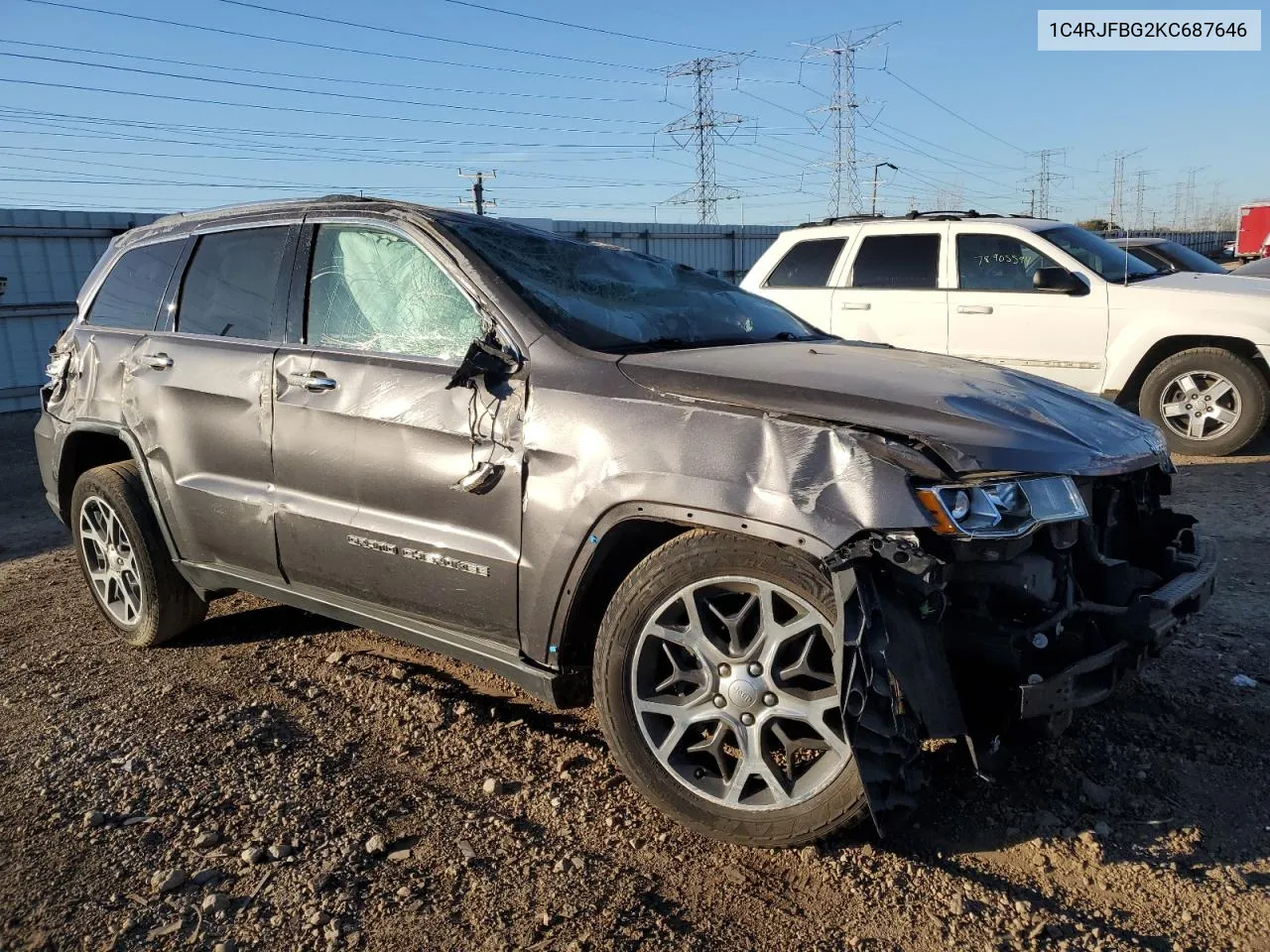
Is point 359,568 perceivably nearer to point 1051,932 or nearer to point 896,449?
point 896,449

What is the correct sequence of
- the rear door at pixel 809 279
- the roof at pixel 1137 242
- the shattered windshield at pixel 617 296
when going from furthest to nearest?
the roof at pixel 1137 242 → the rear door at pixel 809 279 → the shattered windshield at pixel 617 296

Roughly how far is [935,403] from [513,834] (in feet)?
5.71

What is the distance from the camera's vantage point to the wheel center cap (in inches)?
105

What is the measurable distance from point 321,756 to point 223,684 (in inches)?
36.0

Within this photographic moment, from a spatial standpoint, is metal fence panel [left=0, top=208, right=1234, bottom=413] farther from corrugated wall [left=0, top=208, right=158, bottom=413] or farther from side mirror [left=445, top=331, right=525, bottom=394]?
side mirror [left=445, top=331, right=525, bottom=394]

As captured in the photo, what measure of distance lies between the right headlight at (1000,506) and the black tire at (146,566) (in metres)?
3.33

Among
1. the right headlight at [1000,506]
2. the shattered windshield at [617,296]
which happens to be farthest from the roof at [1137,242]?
the right headlight at [1000,506]

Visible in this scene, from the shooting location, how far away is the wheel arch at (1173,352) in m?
7.57

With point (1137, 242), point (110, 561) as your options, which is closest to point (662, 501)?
point (110, 561)

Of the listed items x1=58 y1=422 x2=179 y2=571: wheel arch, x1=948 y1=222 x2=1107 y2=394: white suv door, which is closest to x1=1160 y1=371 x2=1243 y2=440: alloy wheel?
x1=948 y1=222 x2=1107 y2=394: white suv door

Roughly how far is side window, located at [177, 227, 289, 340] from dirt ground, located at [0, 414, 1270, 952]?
1.47 m

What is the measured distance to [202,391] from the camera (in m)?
3.91

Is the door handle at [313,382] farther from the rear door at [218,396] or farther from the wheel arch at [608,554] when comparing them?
the wheel arch at [608,554]

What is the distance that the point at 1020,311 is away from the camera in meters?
8.05
